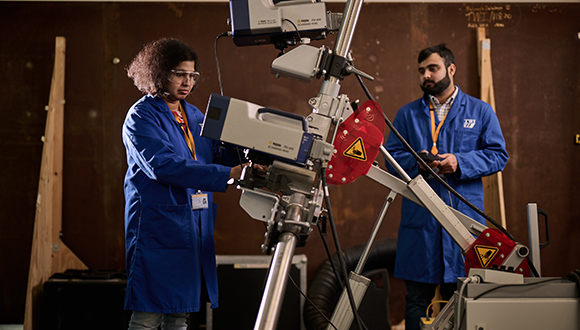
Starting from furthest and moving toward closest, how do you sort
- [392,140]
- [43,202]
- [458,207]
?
[43,202], [392,140], [458,207]

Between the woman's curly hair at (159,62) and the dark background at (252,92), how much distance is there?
130cm

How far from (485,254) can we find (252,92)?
2.21m

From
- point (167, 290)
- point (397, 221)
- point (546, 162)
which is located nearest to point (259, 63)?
point (397, 221)

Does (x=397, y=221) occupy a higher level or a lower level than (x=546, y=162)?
lower

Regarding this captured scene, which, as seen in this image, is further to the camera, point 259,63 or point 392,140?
point 259,63

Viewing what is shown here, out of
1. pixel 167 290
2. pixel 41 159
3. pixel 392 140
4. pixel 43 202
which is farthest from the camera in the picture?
pixel 41 159

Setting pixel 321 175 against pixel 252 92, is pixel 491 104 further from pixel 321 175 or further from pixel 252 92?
pixel 321 175

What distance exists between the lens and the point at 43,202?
2793 millimetres

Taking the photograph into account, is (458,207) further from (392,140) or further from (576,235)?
(576,235)

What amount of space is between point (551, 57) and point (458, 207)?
1916mm

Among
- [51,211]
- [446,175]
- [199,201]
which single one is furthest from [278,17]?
[51,211]

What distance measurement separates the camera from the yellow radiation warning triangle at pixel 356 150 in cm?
123

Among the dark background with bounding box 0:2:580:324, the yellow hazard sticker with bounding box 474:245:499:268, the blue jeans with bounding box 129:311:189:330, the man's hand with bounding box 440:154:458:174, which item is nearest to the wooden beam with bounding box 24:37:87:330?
the dark background with bounding box 0:2:580:324

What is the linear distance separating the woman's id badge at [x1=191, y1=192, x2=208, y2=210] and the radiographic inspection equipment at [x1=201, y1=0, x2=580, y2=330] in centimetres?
53
